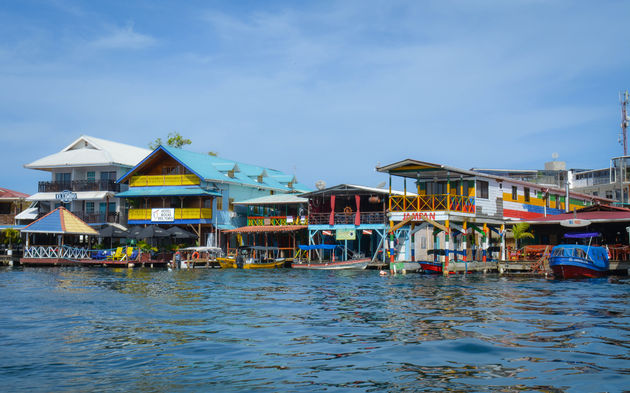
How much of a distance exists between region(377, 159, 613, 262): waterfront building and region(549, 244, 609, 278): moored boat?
6.15 meters

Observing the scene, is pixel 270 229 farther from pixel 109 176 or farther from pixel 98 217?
pixel 109 176

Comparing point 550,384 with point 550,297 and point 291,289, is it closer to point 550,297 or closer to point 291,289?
point 550,297

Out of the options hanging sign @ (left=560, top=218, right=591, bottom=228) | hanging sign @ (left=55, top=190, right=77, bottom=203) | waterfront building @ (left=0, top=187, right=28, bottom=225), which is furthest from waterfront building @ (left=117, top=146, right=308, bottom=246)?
hanging sign @ (left=560, top=218, right=591, bottom=228)

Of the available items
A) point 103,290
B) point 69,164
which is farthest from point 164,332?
point 69,164

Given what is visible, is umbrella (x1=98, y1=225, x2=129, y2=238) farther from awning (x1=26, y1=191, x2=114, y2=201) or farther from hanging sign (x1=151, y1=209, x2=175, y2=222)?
awning (x1=26, y1=191, x2=114, y2=201)

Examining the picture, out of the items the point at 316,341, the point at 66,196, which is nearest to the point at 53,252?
the point at 66,196

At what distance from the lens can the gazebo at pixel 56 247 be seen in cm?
4956

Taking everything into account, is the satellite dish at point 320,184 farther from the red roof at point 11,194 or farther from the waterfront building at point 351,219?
the red roof at point 11,194

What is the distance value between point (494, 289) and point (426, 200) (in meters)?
13.7

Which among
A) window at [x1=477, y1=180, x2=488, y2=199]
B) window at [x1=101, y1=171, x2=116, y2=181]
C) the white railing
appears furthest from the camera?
window at [x1=101, y1=171, x2=116, y2=181]

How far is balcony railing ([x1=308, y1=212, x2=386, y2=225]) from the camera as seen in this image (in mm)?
48500

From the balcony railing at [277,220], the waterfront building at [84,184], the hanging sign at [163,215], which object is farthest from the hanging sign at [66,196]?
the balcony railing at [277,220]

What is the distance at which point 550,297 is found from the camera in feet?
77.5

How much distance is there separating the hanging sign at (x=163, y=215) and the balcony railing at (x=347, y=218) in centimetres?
1269
